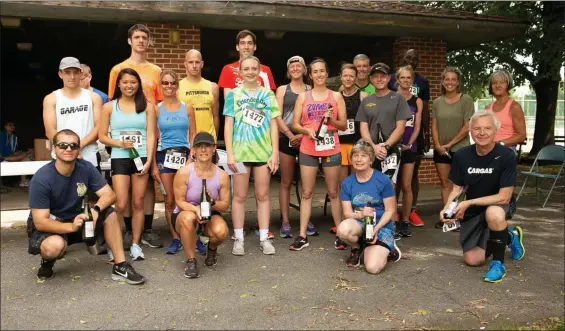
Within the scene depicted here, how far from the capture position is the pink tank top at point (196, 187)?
404cm

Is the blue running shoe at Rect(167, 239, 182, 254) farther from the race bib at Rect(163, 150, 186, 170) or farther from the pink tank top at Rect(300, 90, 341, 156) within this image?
the pink tank top at Rect(300, 90, 341, 156)

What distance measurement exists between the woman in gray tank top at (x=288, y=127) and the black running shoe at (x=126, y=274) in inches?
69.6

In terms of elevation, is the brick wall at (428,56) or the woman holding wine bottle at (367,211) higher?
the brick wall at (428,56)

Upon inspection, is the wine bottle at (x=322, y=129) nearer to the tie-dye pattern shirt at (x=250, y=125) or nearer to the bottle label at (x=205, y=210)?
the tie-dye pattern shirt at (x=250, y=125)

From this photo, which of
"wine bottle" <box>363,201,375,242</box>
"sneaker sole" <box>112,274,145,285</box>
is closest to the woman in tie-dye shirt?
"wine bottle" <box>363,201,375,242</box>

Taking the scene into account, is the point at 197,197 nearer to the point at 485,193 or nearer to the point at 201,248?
the point at 201,248

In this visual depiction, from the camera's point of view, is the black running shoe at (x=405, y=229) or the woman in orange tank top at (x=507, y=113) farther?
the black running shoe at (x=405, y=229)

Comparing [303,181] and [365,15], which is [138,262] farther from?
[365,15]

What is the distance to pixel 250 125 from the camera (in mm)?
4492

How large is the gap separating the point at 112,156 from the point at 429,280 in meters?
2.80

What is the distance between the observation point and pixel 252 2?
659 cm

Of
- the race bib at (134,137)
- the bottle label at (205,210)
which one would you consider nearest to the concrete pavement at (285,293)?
the bottle label at (205,210)

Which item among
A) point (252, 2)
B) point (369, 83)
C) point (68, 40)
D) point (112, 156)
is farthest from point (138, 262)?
point (68, 40)

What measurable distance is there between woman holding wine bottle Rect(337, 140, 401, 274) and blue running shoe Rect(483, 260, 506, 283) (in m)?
0.75
